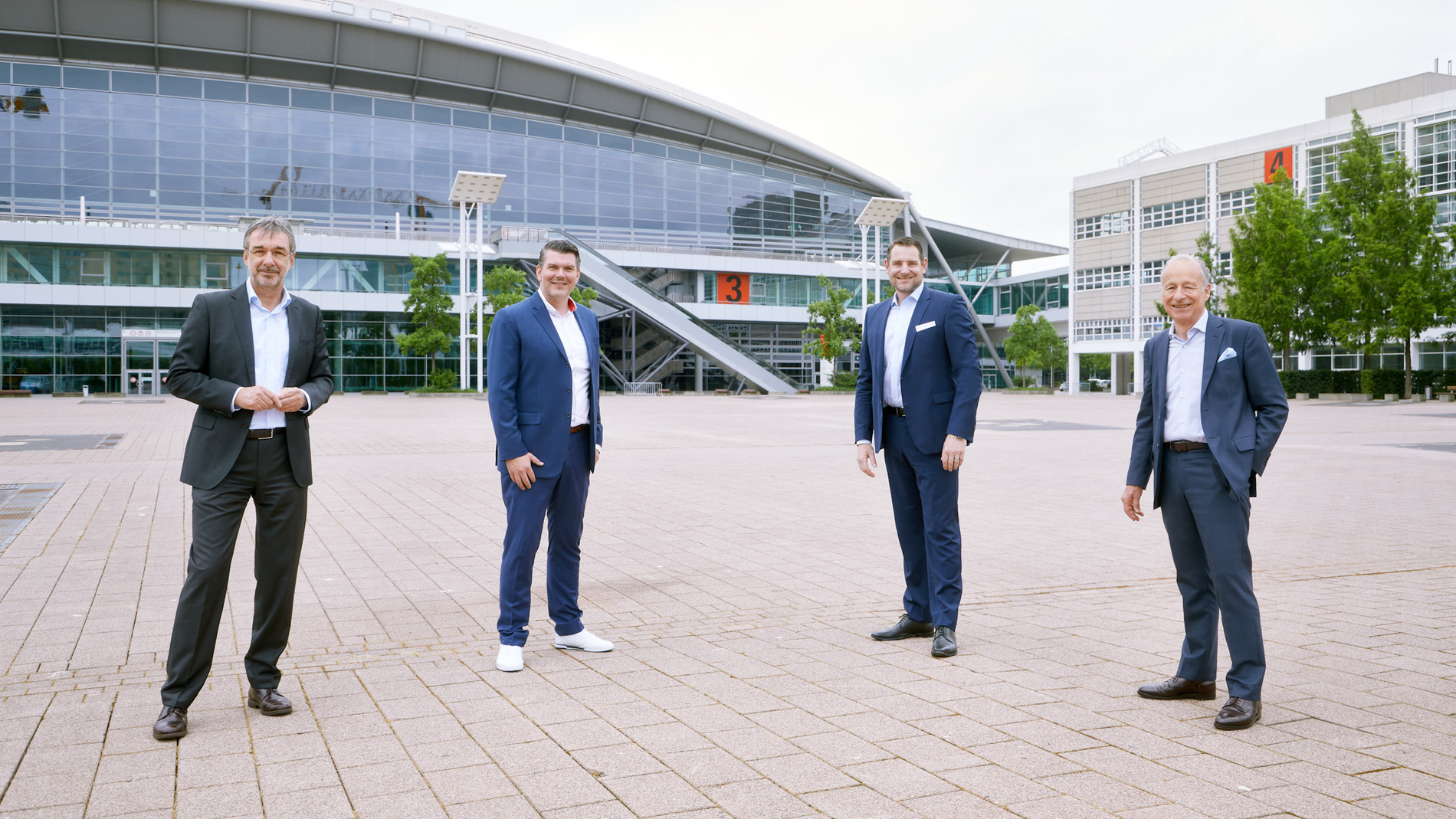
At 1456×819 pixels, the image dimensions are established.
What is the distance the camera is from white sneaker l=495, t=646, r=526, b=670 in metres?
4.54

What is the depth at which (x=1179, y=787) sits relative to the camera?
3.17 meters

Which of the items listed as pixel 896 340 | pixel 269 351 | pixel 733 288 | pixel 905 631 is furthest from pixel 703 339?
pixel 269 351

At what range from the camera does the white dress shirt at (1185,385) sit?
3926mm

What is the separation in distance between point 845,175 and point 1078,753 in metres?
68.8

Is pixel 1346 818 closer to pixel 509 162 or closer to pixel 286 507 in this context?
pixel 286 507

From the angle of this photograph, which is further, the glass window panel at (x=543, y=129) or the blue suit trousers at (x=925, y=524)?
the glass window panel at (x=543, y=129)

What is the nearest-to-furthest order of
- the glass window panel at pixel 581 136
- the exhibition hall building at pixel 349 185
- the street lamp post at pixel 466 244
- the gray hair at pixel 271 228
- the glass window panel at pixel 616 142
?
the gray hair at pixel 271 228 < the street lamp post at pixel 466 244 < the exhibition hall building at pixel 349 185 < the glass window panel at pixel 581 136 < the glass window panel at pixel 616 142

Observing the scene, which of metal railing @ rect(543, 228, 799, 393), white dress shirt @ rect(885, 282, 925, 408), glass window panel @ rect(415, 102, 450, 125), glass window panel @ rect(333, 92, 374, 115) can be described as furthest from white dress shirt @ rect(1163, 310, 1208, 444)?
glass window panel @ rect(415, 102, 450, 125)

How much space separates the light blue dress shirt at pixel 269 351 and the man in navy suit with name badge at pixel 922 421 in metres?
2.41

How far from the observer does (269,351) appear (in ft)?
12.9

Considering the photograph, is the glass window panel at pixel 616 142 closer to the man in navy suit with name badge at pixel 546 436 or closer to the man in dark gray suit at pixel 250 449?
the man in navy suit with name badge at pixel 546 436

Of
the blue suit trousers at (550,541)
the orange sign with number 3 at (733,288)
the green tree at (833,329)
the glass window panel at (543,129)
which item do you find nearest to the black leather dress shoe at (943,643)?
the blue suit trousers at (550,541)

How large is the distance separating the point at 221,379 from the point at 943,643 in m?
3.16

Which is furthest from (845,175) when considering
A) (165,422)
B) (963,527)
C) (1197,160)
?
(963,527)
